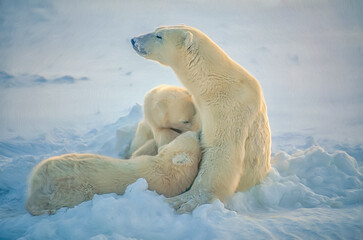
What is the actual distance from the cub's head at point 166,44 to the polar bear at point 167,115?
40 cm

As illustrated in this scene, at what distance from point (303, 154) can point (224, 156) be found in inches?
79.6

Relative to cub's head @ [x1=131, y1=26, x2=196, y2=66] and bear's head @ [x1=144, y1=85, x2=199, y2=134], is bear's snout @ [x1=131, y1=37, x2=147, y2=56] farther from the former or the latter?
bear's head @ [x1=144, y1=85, x2=199, y2=134]

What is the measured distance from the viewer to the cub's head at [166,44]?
3.55 meters

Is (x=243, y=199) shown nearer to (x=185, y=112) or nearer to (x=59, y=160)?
(x=185, y=112)

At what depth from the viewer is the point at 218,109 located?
3.36m

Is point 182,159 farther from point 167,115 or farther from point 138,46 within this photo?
point 138,46

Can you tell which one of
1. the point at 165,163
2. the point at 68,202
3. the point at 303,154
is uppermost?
the point at 165,163

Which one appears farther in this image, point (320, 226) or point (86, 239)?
point (320, 226)

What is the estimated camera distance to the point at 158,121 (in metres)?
3.96

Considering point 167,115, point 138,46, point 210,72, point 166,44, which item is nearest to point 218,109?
point 210,72

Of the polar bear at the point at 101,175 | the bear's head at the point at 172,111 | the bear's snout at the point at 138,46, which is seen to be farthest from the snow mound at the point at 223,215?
the bear's snout at the point at 138,46

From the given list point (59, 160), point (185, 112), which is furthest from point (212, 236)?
point (185, 112)

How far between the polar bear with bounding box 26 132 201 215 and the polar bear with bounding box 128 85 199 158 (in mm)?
563

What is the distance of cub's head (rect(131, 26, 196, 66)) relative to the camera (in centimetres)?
355
